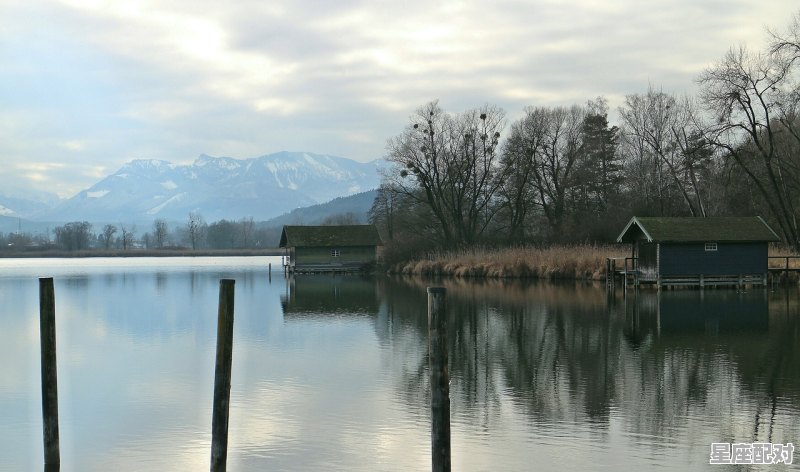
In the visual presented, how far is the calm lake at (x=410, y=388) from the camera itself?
1276cm

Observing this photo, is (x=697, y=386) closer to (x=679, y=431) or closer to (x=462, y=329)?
(x=679, y=431)

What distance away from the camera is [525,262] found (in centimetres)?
5950

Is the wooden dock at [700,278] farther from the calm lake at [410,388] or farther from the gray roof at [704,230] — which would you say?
the calm lake at [410,388]

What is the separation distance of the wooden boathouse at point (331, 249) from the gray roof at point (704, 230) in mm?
40380

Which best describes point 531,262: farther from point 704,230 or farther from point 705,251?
point 704,230

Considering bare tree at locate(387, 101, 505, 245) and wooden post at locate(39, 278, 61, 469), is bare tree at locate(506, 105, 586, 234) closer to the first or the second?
bare tree at locate(387, 101, 505, 245)

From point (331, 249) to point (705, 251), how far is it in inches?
1769

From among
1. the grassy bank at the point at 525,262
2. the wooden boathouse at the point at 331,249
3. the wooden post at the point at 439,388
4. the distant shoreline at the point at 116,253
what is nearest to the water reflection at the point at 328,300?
the grassy bank at the point at 525,262

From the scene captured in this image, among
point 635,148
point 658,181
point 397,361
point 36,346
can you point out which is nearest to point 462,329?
point 397,361

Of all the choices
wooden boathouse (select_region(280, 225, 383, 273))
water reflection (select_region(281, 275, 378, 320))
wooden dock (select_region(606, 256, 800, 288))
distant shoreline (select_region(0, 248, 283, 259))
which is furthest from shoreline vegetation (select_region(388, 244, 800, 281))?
distant shoreline (select_region(0, 248, 283, 259))

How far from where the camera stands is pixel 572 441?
1295 cm

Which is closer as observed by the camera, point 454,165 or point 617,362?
point 617,362

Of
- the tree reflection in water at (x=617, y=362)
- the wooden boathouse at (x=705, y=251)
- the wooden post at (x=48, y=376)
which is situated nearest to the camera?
the wooden post at (x=48, y=376)

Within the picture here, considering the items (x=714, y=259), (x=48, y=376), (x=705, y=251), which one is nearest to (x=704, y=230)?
(x=705, y=251)
